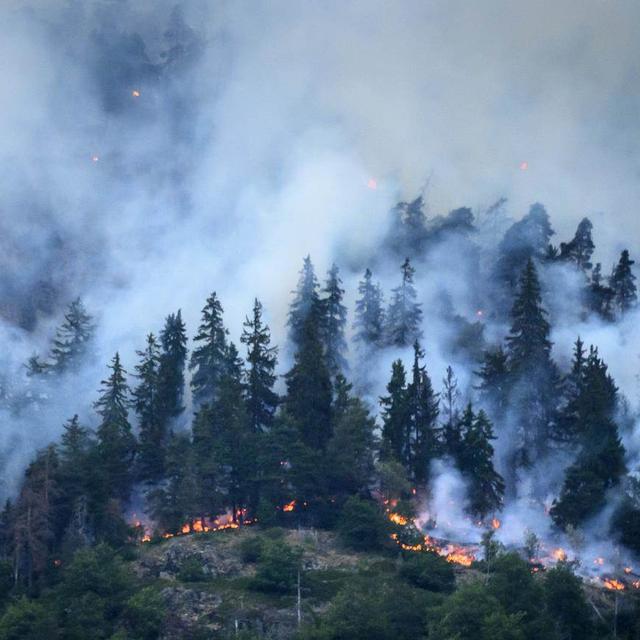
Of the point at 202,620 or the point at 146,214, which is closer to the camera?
the point at 202,620

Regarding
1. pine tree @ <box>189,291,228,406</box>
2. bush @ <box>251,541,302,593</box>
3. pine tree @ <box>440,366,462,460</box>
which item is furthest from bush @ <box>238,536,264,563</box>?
pine tree @ <box>189,291,228,406</box>

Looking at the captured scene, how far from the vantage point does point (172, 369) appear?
9388 cm

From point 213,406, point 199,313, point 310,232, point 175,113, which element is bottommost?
point 213,406

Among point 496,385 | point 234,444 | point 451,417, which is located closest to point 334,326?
point 451,417

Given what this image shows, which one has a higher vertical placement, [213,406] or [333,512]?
[213,406]

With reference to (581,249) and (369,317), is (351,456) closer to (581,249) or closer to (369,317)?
(369,317)

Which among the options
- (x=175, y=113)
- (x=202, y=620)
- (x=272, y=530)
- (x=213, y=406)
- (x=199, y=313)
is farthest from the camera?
(x=175, y=113)

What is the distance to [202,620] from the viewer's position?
228ft

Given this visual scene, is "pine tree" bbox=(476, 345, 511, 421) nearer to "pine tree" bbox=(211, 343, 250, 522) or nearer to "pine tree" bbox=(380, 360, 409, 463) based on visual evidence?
"pine tree" bbox=(380, 360, 409, 463)

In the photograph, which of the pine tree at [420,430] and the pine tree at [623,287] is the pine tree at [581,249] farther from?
the pine tree at [420,430]

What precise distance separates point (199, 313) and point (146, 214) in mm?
17277

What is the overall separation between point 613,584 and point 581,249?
45414mm

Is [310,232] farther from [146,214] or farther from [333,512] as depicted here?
[333,512]

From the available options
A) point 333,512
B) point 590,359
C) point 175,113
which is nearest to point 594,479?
point 590,359
